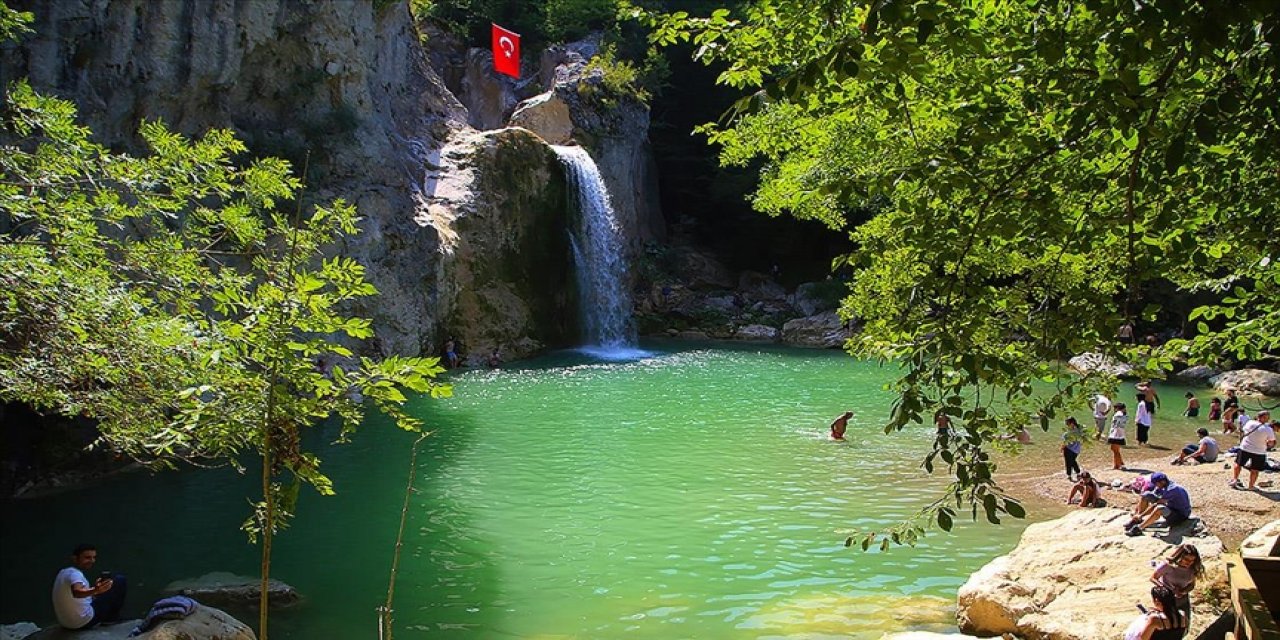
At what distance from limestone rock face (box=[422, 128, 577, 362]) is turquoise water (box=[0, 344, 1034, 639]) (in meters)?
10.8

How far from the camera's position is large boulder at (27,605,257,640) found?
6645 mm

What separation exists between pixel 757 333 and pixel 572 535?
1049 inches

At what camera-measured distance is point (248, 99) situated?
2070cm

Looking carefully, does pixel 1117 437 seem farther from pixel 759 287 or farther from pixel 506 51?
pixel 506 51

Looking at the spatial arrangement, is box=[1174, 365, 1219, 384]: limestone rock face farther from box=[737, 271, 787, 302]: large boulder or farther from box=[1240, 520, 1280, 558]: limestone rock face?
box=[1240, 520, 1280, 558]: limestone rock face

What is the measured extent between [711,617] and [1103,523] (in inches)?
178

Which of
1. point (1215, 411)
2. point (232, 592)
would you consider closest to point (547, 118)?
point (1215, 411)

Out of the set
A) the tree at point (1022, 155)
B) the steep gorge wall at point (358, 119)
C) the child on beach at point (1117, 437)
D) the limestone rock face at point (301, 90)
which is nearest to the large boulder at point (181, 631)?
the tree at point (1022, 155)

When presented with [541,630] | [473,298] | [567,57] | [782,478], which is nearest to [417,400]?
[473,298]

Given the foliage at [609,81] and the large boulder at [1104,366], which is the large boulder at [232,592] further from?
the foliage at [609,81]

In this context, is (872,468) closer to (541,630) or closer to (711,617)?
(711,617)

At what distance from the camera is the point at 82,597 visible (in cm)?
712

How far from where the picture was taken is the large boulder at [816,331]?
3420cm

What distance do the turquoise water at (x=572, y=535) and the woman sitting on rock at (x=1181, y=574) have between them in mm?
2011
